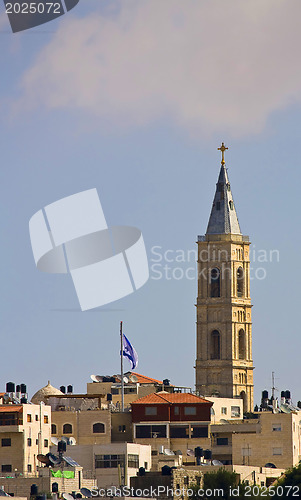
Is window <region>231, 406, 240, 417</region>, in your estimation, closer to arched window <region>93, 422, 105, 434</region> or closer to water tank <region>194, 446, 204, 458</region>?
arched window <region>93, 422, 105, 434</region>

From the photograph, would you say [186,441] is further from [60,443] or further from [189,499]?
[189,499]

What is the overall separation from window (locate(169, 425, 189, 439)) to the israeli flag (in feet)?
31.8

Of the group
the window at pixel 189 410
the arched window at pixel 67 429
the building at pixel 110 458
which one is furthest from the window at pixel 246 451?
the arched window at pixel 67 429

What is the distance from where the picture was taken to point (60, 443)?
144375 mm

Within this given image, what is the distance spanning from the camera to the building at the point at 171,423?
164 meters

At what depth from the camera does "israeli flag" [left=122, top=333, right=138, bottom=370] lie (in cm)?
17188

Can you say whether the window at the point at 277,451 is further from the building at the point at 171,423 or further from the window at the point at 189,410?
the window at the point at 189,410

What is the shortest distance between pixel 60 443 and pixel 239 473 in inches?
579

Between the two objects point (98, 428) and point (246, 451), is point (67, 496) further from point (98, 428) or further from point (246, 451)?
point (246, 451)

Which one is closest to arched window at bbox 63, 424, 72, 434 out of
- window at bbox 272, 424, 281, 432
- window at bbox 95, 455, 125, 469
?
window at bbox 95, 455, 125, 469

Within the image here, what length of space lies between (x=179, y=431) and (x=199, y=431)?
1970mm

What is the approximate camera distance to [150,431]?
164875 mm

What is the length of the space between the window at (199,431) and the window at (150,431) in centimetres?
277

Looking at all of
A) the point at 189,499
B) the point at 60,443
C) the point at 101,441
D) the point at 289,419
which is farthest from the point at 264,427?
the point at 189,499
